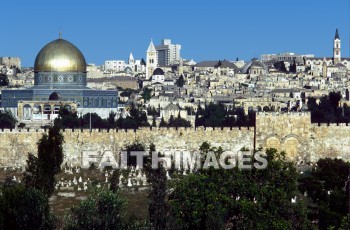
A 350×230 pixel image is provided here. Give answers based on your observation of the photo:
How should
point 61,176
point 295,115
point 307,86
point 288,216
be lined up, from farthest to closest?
point 307,86, point 295,115, point 61,176, point 288,216

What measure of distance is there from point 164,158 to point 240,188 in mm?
A: 12305

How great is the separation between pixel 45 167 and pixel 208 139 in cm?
1188

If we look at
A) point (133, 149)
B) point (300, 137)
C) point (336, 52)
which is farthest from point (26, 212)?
point (336, 52)

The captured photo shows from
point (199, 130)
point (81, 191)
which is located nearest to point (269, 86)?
point (199, 130)

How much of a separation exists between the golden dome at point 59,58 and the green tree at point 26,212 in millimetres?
47759

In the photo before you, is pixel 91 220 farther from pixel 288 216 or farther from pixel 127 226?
pixel 288 216

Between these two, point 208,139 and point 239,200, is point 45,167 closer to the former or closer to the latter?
point 239,200

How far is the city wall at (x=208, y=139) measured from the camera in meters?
43.7

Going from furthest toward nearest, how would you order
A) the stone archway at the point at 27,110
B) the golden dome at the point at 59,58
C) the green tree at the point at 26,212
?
the stone archway at the point at 27,110 < the golden dome at the point at 59,58 < the green tree at the point at 26,212

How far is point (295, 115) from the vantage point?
1729 inches

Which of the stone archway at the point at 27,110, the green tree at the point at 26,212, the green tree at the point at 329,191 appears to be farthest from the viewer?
the stone archway at the point at 27,110

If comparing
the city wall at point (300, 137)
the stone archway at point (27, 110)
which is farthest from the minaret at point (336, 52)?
the city wall at point (300, 137)

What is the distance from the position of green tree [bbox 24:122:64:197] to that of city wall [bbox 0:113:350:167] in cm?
782

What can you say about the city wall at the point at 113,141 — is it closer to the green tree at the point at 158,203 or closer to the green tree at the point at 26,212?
the green tree at the point at 158,203
